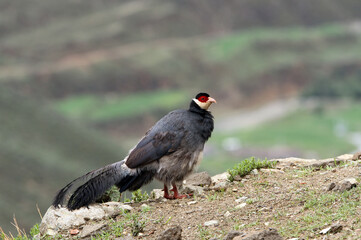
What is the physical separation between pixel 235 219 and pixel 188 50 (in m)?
89.4

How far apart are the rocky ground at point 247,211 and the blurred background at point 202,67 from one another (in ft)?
98.1

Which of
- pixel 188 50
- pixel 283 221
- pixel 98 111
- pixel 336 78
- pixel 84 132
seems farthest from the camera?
pixel 188 50

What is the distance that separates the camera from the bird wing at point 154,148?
1000 cm

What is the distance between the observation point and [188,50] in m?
97.0

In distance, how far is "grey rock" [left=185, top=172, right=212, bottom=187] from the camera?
10.4 m

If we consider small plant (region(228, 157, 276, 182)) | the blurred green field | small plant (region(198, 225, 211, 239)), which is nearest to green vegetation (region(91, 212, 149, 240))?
small plant (region(198, 225, 211, 239))

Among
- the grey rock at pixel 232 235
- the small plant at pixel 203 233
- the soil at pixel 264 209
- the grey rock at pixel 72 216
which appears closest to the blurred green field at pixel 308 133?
the soil at pixel 264 209

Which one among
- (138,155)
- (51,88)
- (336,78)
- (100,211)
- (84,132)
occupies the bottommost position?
(100,211)

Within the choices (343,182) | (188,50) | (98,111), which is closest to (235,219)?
(343,182)

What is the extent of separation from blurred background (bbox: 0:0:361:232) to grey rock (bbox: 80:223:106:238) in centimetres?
3060

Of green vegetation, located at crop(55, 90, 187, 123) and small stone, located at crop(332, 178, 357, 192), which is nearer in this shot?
small stone, located at crop(332, 178, 357, 192)

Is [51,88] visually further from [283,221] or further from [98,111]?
[283,221]

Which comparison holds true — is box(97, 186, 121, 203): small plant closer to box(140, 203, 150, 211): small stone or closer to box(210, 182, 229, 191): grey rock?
box(140, 203, 150, 211): small stone

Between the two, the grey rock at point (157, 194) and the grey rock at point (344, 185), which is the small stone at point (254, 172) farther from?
the grey rock at point (344, 185)
